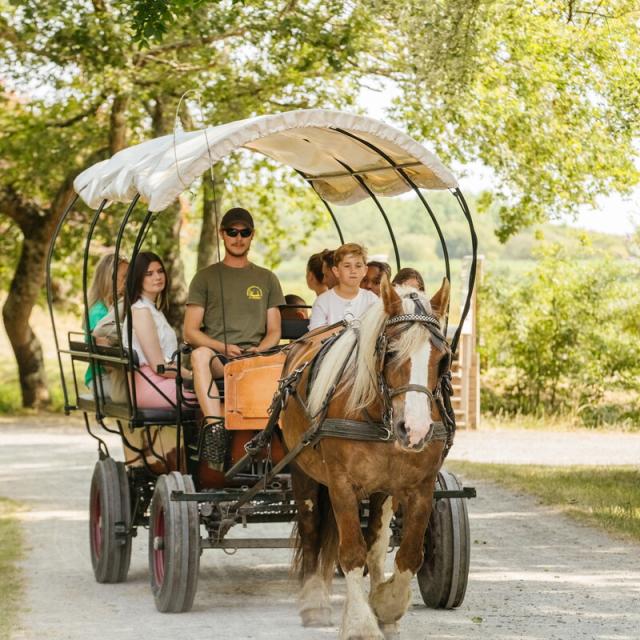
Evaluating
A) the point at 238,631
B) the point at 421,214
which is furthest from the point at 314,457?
the point at 421,214

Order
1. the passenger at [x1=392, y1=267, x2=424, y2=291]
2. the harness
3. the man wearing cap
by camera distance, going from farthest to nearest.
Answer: the man wearing cap → the passenger at [x1=392, y1=267, x2=424, y2=291] → the harness

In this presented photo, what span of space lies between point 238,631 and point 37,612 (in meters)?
1.34

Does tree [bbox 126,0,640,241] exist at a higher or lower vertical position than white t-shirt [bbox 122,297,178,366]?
higher

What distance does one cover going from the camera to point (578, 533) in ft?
34.1

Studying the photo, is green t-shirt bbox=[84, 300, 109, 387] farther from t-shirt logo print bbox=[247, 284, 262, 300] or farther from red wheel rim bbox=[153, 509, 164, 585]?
red wheel rim bbox=[153, 509, 164, 585]

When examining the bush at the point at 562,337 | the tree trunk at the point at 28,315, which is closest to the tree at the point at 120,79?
the tree trunk at the point at 28,315

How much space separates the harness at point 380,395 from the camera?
6070mm

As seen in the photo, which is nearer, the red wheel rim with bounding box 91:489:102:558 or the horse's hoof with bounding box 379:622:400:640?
the horse's hoof with bounding box 379:622:400:640

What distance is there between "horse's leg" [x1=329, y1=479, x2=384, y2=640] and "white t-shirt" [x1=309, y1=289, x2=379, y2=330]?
1679mm

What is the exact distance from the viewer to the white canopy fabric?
7090 mm

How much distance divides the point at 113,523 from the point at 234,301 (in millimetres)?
1624

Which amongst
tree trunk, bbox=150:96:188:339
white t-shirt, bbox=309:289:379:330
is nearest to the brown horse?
white t-shirt, bbox=309:289:379:330

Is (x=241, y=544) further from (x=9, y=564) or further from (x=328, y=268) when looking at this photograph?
(x=9, y=564)

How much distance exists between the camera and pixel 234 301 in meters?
8.24
